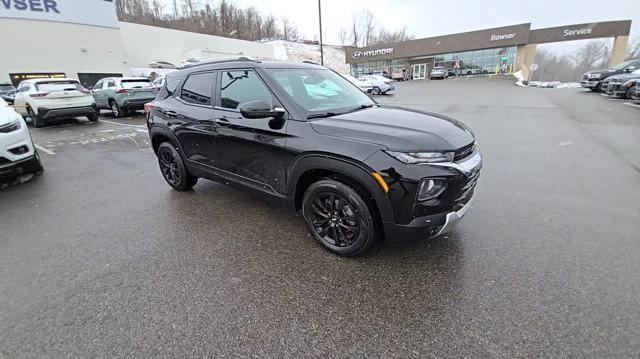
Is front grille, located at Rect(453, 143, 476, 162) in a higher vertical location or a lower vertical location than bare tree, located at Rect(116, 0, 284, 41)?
lower

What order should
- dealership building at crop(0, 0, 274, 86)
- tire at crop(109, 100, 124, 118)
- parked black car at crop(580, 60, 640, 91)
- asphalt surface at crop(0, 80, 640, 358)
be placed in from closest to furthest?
asphalt surface at crop(0, 80, 640, 358), tire at crop(109, 100, 124, 118), parked black car at crop(580, 60, 640, 91), dealership building at crop(0, 0, 274, 86)

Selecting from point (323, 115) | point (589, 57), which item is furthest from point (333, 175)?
point (589, 57)

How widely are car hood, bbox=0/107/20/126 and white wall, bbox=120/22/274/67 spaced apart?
28448mm

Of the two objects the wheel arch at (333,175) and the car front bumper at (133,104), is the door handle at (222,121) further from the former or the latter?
the car front bumper at (133,104)

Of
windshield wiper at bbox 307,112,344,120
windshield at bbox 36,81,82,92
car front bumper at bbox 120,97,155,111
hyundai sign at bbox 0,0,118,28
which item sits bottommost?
car front bumper at bbox 120,97,155,111

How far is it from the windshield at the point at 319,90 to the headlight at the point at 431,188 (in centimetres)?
125

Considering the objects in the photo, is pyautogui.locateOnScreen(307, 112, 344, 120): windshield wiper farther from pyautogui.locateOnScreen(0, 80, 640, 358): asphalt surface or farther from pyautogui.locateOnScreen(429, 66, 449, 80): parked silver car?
pyautogui.locateOnScreen(429, 66, 449, 80): parked silver car

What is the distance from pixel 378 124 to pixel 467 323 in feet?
5.38

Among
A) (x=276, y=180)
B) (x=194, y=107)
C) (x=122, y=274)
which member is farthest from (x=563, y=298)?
(x=194, y=107)

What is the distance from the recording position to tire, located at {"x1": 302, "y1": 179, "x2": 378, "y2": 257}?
2.60 metres

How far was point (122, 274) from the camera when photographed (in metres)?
2.75

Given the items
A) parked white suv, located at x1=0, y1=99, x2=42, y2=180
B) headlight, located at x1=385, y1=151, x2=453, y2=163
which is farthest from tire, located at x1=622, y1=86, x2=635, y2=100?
→ parked white suv, located at x1=0, y1=99, x2=42, y2=180

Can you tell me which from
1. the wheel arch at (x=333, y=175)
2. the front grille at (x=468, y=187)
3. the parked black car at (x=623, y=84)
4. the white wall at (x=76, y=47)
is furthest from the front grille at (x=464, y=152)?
the white wall at (x=76, y=47)

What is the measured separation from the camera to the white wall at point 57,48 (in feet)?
66.0
